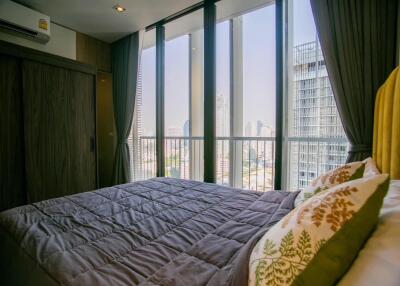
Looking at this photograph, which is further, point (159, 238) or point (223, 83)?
point (223, 83)

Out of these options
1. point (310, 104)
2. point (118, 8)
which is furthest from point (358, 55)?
point (118, 8)

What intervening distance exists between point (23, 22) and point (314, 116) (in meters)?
3.56

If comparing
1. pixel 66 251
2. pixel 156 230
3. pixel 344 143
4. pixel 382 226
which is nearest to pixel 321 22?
pixel 344 143

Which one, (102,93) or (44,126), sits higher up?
(102,93)

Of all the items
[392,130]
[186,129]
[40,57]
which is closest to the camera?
[392,130]

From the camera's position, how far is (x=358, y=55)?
1826 mm

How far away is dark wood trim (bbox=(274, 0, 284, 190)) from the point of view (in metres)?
2.30

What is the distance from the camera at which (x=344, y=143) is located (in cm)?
218

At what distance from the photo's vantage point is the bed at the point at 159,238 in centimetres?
64

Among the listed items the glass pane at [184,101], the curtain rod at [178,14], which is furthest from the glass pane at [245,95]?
the glass pane at [184,101]

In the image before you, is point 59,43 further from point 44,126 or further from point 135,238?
point 135,238

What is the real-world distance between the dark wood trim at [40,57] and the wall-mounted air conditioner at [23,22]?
1.54ft

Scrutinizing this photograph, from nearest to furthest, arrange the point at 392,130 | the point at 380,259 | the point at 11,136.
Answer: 1. the point at 380,259
2. the point at 392,130
3. the point at 11,136

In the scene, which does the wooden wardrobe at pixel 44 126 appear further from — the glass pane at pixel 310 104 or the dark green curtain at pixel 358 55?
the dark green curtain at pixel 358 55
